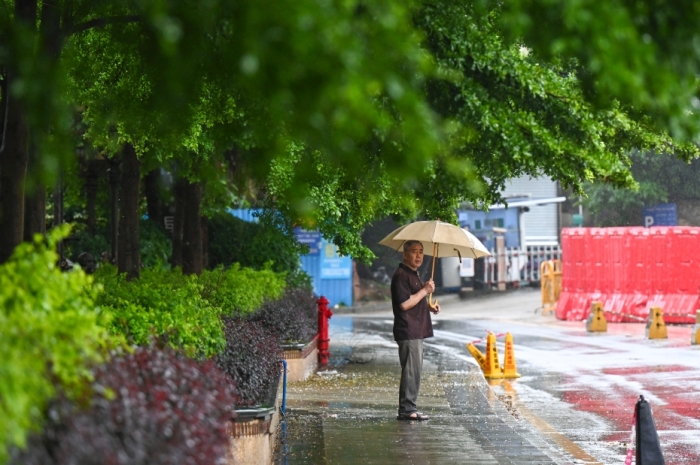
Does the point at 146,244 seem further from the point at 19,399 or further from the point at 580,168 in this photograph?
the point at 19,399

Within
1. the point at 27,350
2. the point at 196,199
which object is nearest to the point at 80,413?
Result: the point at 27,350

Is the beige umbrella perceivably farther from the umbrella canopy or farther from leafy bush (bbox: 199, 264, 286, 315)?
leafy bush (bbox: 199, 264, 286, 315)

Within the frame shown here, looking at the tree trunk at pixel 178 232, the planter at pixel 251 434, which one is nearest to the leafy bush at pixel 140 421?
the planter at pixel 251 434

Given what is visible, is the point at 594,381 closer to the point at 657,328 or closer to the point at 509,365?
the point at 509,365

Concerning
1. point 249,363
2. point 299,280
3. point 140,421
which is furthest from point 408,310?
point 299,280

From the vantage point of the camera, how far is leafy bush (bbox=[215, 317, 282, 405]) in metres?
8.41

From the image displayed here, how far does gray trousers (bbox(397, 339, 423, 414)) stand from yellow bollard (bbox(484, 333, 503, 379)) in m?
5.59

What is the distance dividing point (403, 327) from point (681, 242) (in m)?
18.0

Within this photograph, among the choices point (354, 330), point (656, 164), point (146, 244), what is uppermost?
point (656, 164)

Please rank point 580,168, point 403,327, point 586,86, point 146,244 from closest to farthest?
point 586,86
point 580,168
point 403,327
point 146,244

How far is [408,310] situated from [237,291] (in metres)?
3.17

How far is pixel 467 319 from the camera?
102ft

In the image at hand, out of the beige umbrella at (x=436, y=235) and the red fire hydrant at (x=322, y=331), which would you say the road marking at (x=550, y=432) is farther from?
the red fire hydrant at (x=322, y=331)

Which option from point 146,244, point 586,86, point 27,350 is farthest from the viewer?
point 146,244
